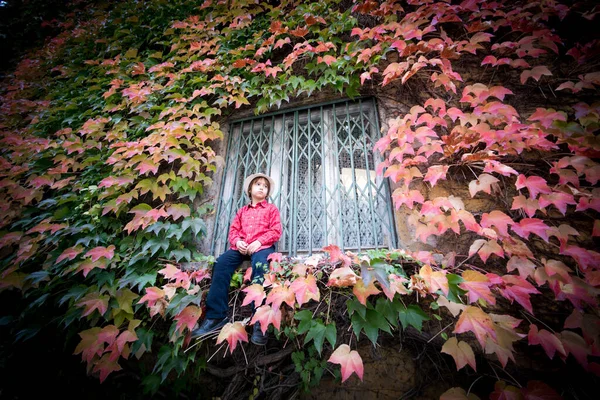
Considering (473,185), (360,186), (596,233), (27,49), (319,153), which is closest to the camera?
(596,233)

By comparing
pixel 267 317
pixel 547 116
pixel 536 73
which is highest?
pixel 536 73

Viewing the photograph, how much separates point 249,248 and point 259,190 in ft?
1.82

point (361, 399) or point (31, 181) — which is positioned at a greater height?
point (31, 181)

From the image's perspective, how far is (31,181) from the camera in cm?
253

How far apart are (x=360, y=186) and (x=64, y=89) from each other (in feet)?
15.0

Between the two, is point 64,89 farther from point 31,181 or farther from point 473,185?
point 473,185

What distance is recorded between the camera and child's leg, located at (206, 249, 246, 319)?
5.73ft

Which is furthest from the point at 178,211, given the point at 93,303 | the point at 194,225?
the point at 93,303

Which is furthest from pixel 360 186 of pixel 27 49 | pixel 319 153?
pixel 27 49

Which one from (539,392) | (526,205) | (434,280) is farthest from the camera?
(526,205)

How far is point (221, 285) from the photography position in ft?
5.87

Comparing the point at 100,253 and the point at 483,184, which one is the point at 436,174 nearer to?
the point at 483,184

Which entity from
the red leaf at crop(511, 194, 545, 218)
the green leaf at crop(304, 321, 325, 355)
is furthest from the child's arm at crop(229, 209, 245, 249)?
the red leaf at crop(511, 194, 545, 218)

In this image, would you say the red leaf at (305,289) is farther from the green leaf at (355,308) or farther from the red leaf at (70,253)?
the red leaf at (70,253)
